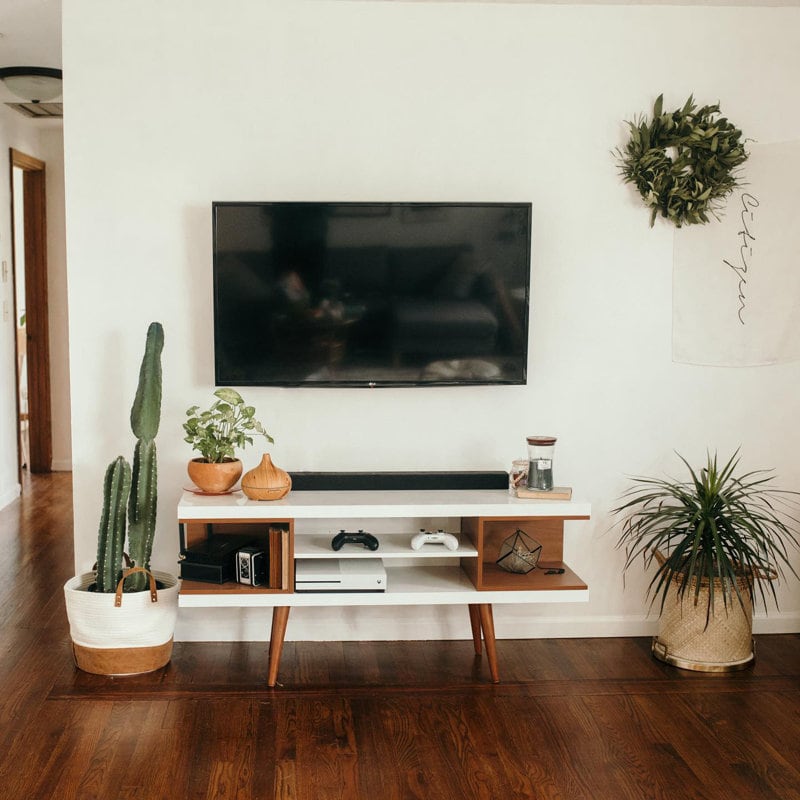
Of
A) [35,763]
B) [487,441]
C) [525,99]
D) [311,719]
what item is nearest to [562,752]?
[311,719]

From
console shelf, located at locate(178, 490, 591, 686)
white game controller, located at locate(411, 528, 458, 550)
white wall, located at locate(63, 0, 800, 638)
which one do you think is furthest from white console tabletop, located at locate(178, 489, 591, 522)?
white wall, located at locate(63, 0, 800, 638)

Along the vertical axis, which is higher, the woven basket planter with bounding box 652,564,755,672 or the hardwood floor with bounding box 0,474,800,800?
the woven basket planter with bounding box 652,564,755,672

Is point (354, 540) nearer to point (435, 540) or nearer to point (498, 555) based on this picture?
point (435, 540)

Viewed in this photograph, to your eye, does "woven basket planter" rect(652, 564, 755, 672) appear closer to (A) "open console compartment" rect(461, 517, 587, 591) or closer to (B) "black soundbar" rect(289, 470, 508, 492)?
(A) "open console compartment" rect(461, 517, 587, 591)

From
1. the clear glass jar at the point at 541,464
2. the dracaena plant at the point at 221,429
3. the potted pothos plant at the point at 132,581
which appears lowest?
the potted pothos plant at the point at 132,581

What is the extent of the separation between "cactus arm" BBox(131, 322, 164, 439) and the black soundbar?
0.54 meters

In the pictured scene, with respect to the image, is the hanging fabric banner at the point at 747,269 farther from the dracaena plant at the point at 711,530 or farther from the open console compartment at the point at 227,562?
the open console compartment at the point at 227,562

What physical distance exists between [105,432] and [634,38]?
8.12ft

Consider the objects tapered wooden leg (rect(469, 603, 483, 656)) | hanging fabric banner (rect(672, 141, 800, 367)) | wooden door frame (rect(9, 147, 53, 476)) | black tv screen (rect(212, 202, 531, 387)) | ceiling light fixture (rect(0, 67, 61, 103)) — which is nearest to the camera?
black tv screen (rect(212, 202, 531, 387))

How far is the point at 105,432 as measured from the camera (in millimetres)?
3465

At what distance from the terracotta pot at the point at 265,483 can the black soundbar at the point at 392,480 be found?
20cm

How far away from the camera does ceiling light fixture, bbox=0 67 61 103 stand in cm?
441

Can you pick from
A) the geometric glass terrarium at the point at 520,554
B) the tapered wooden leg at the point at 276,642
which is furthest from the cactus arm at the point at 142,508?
the geometric glass terrarium at the point at 520,554

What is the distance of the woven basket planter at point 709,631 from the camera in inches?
129
